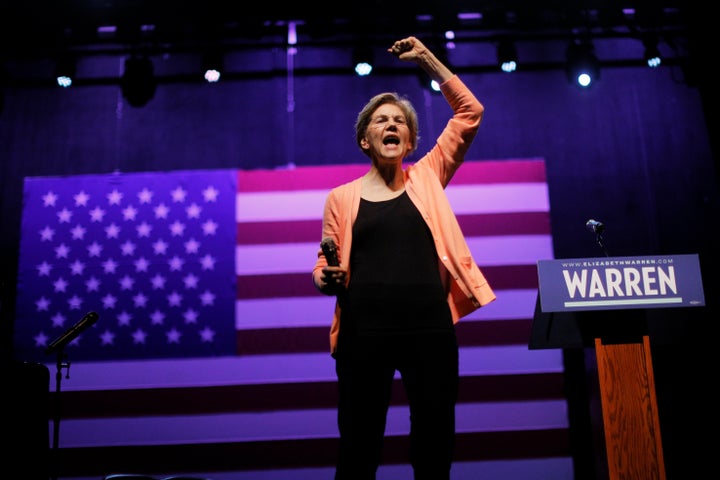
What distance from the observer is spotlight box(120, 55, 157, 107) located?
3977 millimetres

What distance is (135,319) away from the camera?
3617mm

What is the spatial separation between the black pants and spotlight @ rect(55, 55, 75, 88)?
10.2 feet

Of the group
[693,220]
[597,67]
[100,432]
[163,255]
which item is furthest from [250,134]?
[693,220]

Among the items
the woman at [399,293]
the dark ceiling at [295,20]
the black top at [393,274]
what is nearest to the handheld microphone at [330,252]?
the woman at [399,293]

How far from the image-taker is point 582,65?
12.7ft

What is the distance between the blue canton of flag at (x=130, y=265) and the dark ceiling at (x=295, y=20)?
0.98 m

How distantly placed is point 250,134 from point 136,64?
0.86 meters

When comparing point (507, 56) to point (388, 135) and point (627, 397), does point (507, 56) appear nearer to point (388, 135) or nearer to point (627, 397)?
point (388, 135)

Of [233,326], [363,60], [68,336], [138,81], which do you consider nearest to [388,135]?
[68,336]

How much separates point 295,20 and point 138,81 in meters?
1.09

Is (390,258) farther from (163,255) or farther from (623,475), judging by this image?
(163,255)

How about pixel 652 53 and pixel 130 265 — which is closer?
pixel 130 265

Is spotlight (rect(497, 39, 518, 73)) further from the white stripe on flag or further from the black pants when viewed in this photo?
the black pants

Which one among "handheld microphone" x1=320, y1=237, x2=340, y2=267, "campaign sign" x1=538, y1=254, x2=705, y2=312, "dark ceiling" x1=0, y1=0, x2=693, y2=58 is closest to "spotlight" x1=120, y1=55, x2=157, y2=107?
"dark ceiling" x1=0, y1=0, x2=693, y2=58
